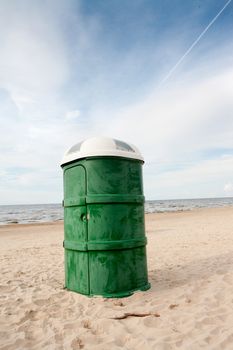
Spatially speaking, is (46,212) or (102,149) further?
(46,212)

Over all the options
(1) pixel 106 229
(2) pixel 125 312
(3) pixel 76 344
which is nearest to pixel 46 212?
(1) pixel 106 229

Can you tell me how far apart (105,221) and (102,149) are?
2.93 ft

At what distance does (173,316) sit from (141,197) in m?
1.52

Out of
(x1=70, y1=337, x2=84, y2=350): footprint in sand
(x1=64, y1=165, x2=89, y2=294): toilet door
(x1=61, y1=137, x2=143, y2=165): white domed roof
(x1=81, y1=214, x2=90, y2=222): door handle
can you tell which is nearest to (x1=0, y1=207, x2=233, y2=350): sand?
(x1=70, y1=337, x2=84, y2=350): footprint in sand

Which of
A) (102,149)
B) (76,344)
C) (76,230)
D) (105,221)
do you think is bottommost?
(76,344)

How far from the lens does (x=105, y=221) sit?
4000mm

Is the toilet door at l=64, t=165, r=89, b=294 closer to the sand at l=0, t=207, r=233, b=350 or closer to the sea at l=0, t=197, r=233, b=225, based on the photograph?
the sand at l=0, t=207, r=233, b=350

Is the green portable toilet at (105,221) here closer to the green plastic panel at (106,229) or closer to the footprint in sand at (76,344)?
the green plastic panel at (106,229)

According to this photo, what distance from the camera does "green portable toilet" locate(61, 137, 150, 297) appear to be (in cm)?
399

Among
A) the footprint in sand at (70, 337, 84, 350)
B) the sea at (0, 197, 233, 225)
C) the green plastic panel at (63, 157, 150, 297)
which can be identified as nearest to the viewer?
the footprint in sand at (70, 337, 84, 350)

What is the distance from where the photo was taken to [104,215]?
4008mm

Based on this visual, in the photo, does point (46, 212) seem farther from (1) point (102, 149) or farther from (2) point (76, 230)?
(1) point (102, 149)

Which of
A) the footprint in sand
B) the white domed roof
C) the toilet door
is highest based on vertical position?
the white domed roof

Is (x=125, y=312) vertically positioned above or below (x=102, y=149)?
below
